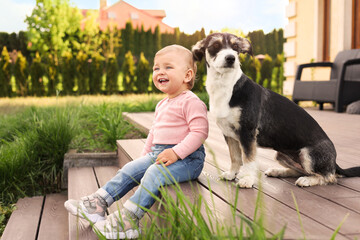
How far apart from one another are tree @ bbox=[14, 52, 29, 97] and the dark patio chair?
10311 millimetres

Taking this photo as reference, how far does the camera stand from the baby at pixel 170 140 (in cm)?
215

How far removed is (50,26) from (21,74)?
6143mm

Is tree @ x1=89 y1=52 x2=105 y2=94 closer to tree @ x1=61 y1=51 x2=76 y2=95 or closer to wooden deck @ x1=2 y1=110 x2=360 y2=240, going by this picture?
tree @ x1=61 y1=51 x2=76 y2=95

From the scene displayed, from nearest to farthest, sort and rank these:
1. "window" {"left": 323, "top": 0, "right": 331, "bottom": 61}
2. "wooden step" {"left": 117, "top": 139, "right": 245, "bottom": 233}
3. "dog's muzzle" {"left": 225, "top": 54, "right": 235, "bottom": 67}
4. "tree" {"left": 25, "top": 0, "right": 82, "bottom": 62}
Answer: "wooden step" {"left": 117, "top": 139, "right": 245, "bottom": 233} → "dog's muzzle" {"left": 225, "top": 54, "right": 235, "bottom": 67} → "window" {"left": 323, "top": 0, "right": 331, "bottom": 61} → "tree" {"left": 25, "top": 0, "right": 82, "bottom": 62}

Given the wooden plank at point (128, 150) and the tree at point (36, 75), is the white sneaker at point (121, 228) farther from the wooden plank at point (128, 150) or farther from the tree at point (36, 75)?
the tree at point (36, 75)

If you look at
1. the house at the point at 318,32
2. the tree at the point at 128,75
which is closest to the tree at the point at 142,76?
the tree at the point at 128,75

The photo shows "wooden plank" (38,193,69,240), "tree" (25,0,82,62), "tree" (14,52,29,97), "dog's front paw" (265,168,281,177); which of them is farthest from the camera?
"tree" (25,0,82,62)

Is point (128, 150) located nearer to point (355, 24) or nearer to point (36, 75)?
point (355, 24)

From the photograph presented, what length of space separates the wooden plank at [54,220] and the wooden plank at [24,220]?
0.20 feet

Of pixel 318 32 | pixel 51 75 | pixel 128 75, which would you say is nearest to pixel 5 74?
pixel 51 75

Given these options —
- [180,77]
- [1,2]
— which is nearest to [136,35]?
[1,2]

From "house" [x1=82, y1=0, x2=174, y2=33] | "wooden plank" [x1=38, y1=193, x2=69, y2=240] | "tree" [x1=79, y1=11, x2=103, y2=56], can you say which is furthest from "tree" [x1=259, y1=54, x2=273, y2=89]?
"house" [x1=82, y1=0, x2=174, y2=33]

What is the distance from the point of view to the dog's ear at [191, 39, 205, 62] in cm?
220

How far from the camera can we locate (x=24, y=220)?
10.7 ft
